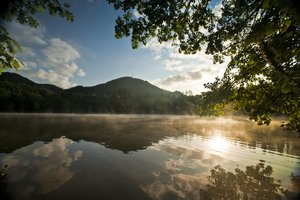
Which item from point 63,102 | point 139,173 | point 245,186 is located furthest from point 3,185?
point 63,102

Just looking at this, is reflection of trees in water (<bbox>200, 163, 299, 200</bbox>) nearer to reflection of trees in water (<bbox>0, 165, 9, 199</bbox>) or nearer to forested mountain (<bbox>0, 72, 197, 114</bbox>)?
reflection of trees in water (<bbox>0, 165, 9, 199</bbox>)

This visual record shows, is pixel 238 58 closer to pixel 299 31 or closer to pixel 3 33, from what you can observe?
pixel 299 31

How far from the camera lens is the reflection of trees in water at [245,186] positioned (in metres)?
10.0

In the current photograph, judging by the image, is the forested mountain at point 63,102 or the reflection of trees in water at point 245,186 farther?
the forested mountain at point 63,102

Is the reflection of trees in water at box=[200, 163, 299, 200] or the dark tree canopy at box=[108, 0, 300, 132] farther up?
the dark tree canopy at box=[108, 0, 300, 132]

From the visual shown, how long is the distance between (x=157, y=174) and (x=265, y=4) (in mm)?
11789

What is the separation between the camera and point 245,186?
443 inches

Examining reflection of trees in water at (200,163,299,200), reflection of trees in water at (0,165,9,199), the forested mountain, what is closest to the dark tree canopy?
reflection of trees in water at (200,163,299,200)

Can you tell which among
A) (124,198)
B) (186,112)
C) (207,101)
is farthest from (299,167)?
(186,112)

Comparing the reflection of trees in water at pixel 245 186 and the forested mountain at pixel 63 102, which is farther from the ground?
the forested mountain at pixel 63 102

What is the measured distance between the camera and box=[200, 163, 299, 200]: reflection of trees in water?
10047 mm

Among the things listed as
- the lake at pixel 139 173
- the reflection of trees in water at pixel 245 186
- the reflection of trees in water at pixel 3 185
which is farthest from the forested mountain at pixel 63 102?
the reflection of trees in water at pixel 3 185

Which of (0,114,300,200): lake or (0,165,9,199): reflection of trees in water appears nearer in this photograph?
(0,165,9,199): reflection of trees in water

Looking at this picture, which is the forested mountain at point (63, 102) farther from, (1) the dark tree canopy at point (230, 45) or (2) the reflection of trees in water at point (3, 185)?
(2) the reflection of trees in water at point (3, 185)
